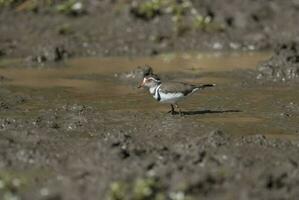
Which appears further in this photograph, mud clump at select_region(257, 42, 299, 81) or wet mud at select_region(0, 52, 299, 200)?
mud clump at select_region(257, 42, 299, 81)

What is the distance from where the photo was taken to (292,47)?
1912 centimetres

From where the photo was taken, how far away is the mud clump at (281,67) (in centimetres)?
1711

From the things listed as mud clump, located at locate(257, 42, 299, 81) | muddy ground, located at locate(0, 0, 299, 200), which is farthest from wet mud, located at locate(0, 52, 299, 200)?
mud clump, located at locate(257, 42, 299, 81)

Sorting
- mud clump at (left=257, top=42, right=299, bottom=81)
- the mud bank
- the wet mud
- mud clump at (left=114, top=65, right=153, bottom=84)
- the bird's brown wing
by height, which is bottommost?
the wet mud

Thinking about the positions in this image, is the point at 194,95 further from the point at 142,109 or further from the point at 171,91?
the point at 171,91

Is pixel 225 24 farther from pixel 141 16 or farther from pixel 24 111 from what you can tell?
pixel 24 111

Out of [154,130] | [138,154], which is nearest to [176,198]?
[138,154]

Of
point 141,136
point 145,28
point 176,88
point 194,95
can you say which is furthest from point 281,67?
point 145,28

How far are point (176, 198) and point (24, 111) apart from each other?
5.69 metres

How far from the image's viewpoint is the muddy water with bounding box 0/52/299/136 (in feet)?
44.1

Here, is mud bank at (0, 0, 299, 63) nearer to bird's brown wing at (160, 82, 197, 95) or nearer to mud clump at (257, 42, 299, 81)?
mud clump at (257, 42, 299, 81)

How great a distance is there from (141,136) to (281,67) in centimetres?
624

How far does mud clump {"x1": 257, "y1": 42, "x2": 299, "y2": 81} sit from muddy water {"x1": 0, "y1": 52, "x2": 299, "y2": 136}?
525 millimetres

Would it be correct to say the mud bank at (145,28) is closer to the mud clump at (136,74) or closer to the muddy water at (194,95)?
the muddy water at (194,95)
